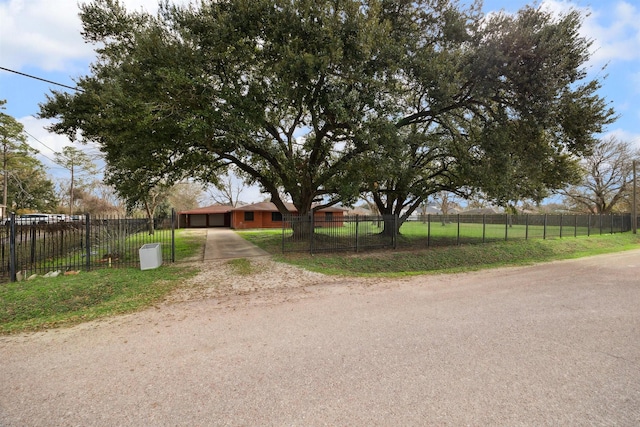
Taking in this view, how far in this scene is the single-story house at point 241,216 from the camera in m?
33.1

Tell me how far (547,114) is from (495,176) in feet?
8.99

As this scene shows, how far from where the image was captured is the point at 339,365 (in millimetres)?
3410

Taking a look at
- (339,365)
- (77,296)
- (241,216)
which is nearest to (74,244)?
(77,296)

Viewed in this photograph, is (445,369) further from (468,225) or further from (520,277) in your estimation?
(468,225)

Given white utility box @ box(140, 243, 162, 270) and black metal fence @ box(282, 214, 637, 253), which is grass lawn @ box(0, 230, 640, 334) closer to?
white utility box @ box(140, 243, 162, 270)

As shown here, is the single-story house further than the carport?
No

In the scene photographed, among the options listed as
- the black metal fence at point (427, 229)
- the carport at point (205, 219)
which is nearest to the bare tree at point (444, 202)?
the black metal fence at point (427, 229)

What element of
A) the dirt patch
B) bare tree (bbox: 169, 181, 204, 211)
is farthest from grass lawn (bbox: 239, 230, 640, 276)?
bare tree (bbox: 169, 181, 204, 211)

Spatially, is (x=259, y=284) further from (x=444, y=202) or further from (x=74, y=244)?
(x=444, y=202)

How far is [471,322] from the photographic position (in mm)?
4836

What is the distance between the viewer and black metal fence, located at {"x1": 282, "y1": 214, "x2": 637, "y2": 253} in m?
12.9

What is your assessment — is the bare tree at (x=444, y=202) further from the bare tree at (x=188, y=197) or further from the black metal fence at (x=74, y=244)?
the bare tree at (x=188, y=197)

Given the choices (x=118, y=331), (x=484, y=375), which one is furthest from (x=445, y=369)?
(x=118, y=331)

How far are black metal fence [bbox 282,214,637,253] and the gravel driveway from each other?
21.8 ft
